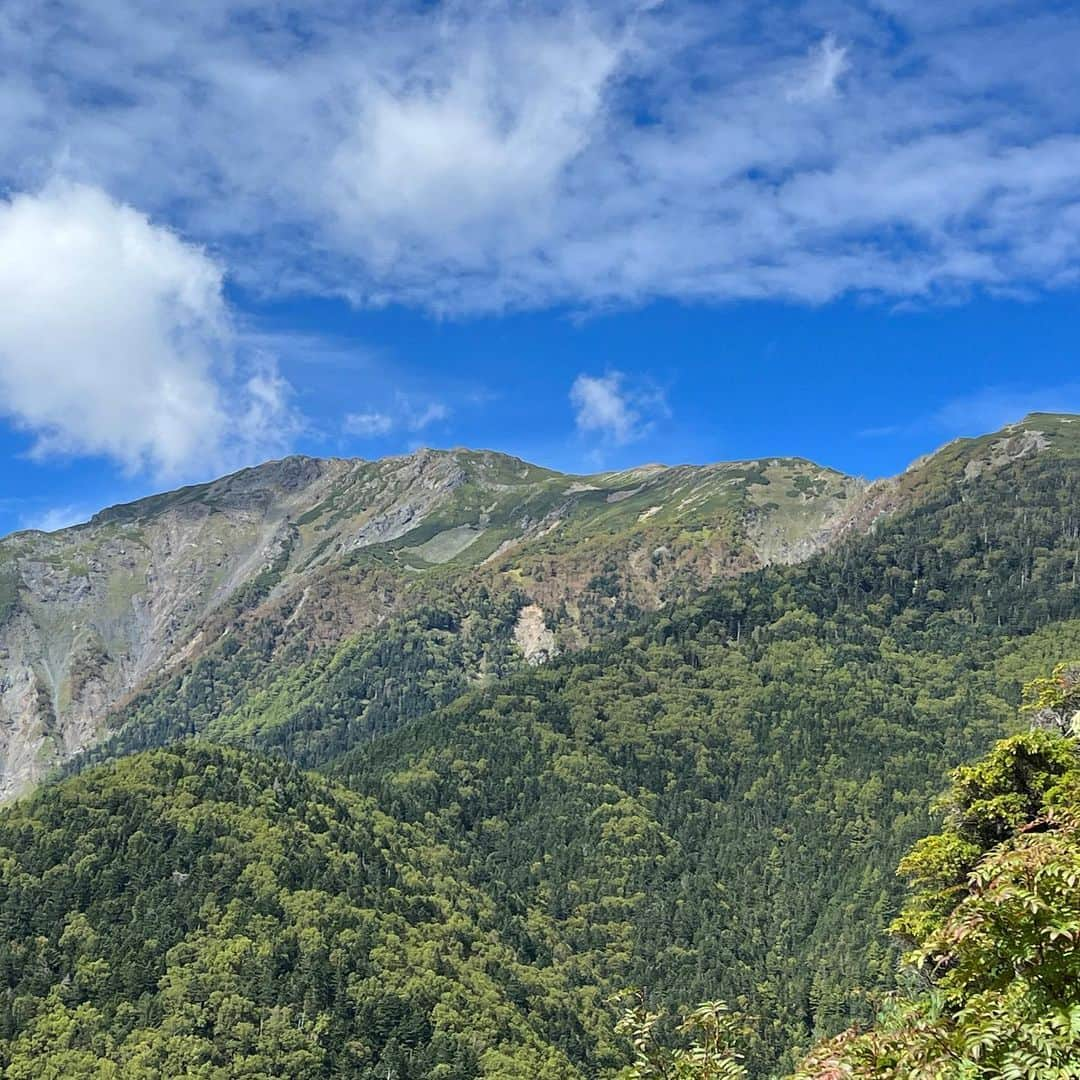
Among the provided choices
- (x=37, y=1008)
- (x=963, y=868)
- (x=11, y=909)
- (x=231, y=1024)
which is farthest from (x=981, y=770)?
(x=11, y=909)

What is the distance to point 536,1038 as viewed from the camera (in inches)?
7126

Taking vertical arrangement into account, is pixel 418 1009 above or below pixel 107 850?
below

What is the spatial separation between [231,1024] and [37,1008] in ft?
95.4

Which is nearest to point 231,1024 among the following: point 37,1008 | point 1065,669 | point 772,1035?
point 37,1008

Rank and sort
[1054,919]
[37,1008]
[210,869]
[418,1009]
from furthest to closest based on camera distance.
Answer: [210,869], [418,1009], [37,1008], [1054,919]

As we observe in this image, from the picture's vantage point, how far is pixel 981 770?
2137 inches

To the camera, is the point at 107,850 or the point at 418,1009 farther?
the point at 107,850

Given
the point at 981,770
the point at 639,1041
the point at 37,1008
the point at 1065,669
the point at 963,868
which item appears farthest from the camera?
the point at 37,1008

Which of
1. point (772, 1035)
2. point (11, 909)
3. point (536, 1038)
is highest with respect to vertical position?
point (11, 909)

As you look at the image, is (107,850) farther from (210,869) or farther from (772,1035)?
(772,1035)

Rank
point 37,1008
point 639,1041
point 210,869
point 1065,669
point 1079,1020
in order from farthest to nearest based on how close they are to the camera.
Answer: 1. point 210,869
2. point 37,1008
3. point 1065,669
4. point 639,1041
5. point 1079,1020

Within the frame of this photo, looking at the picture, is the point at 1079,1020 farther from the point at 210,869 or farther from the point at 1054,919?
the point at 210,869

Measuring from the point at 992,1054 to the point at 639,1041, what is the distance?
24.8 feet

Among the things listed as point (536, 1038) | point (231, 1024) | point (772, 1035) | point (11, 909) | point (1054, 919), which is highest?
point (11, 909)
